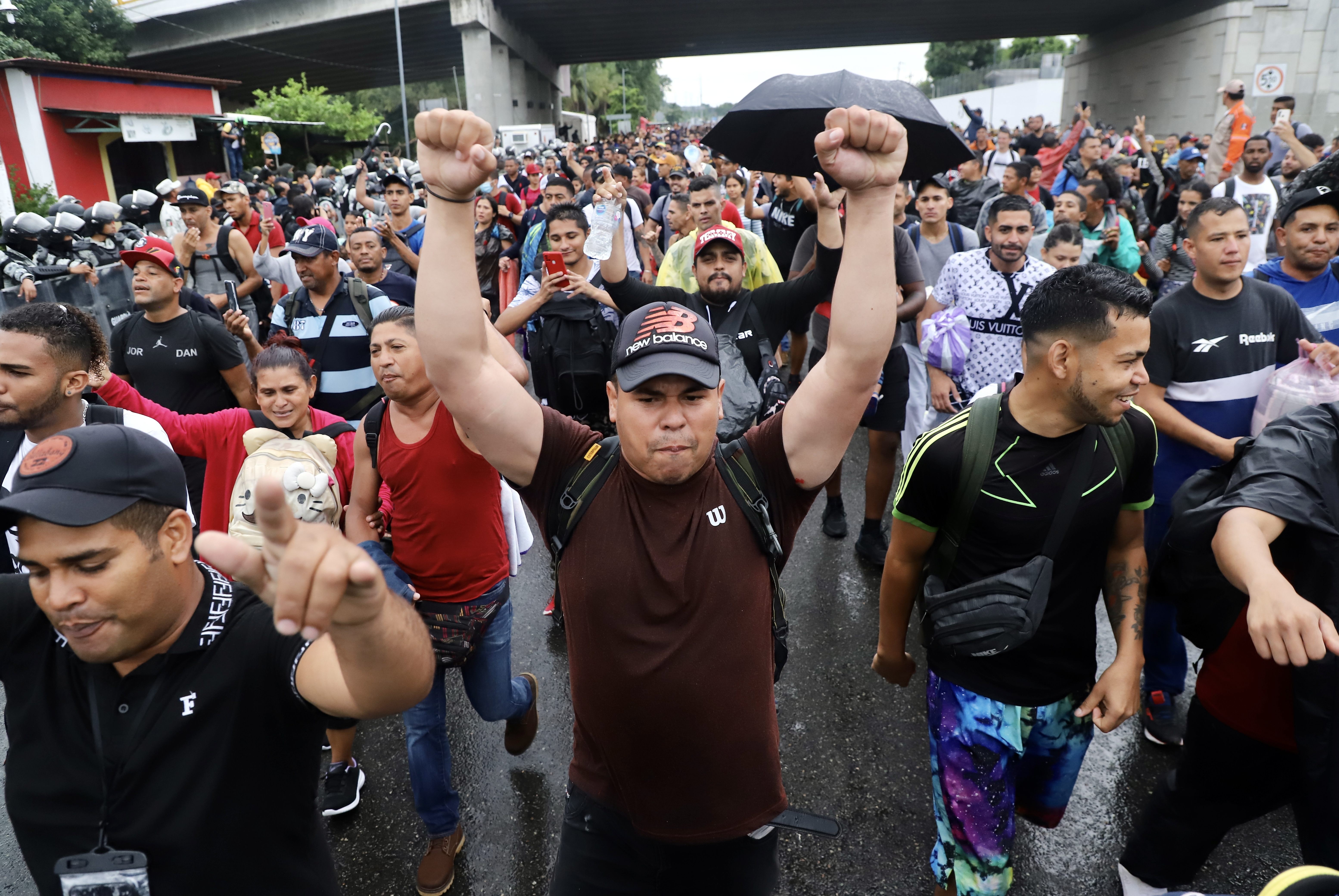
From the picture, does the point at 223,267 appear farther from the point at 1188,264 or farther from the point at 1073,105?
the point at 1073,105

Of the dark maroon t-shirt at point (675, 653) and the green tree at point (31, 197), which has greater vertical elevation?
the green tree at point (31, 197)

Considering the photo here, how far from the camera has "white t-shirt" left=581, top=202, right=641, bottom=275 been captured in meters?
5.09

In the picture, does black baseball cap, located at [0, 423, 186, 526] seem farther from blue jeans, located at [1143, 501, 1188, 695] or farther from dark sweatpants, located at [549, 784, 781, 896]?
blue jeans, located at [1143, 501, 1188, 695]

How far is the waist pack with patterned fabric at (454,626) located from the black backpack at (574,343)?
1.95 meters

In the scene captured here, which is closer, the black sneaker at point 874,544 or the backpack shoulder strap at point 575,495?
the backpack shoulder strap at point 575,495

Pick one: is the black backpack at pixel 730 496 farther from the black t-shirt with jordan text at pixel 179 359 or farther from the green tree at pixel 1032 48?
the green tree at pixel 1032 48

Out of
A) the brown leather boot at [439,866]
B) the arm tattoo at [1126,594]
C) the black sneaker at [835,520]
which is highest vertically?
the arm tattoo at [1126,594]

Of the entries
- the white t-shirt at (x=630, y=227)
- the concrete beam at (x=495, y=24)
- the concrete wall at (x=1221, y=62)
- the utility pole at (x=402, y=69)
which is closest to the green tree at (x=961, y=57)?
the concrete wall at (x=1221, y=62)

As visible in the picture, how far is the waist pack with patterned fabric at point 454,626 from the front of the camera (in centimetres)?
321

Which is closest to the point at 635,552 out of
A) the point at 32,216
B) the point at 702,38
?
the point at 32,216

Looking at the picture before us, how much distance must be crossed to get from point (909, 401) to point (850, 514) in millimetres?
1094

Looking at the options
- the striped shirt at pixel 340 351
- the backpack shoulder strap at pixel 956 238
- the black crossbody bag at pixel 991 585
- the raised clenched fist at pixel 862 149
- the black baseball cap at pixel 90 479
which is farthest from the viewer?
the backpack shoulder strap at pixel 956 238

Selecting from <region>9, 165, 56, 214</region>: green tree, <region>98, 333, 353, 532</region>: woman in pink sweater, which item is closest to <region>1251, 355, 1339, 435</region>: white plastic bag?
<region>98, 333, 353, 532</region>: woman in pink sweater

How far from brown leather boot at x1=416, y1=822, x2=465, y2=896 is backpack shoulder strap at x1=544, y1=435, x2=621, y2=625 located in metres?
1.59
